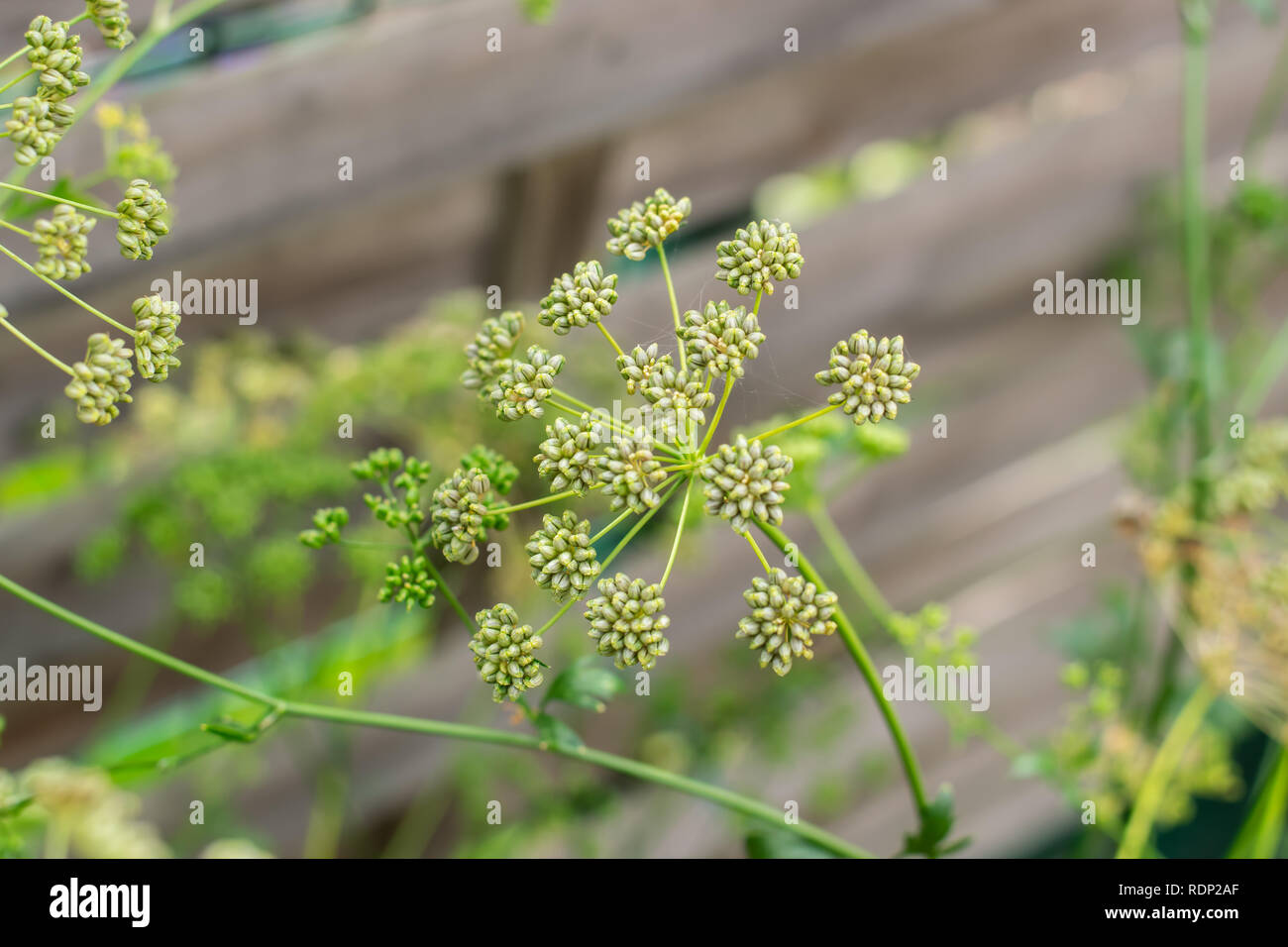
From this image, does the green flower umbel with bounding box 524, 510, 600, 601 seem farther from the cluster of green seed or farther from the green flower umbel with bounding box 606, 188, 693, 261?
the cluster of green seed

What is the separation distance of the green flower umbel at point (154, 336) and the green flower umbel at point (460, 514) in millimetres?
132

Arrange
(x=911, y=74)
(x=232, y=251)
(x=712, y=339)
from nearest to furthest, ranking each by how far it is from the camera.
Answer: (x=712, y=339), (x=232, y=251), (x=911, y=74)

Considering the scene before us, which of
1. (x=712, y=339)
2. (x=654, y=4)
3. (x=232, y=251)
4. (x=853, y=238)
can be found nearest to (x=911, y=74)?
(x=853, y=238)

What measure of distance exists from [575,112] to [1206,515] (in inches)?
29.0

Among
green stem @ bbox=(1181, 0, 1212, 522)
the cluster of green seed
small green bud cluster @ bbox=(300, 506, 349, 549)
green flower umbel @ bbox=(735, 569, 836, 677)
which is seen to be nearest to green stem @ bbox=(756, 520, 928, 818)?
green flower umbel @ bbox=(735, 569, 836, 677)

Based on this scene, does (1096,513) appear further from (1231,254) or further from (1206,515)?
(1206,515)

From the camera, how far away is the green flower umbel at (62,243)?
0.45 metres

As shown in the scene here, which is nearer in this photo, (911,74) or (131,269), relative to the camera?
(131,269)

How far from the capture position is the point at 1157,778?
84 centimetres

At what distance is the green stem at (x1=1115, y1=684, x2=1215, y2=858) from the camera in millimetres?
809

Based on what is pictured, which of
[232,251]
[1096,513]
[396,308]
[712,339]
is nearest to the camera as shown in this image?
[712,339]

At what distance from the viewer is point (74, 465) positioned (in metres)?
1.19

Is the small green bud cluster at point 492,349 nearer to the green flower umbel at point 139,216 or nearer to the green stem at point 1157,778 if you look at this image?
the green flower umbel at point 139,216

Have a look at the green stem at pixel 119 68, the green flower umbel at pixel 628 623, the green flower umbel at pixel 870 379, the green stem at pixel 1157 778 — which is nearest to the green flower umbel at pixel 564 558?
the green flower umbel at pixel 628 623
